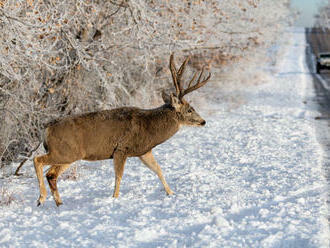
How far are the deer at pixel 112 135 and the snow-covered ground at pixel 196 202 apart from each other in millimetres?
469

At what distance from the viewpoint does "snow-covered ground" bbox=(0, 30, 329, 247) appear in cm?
509

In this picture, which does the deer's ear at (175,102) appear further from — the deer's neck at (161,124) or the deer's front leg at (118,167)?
the deer's front leg at (118,167)

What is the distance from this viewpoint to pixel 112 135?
6676mm

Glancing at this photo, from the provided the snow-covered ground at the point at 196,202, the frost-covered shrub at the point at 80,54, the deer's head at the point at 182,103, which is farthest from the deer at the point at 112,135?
the frost-covered shrub at the point at 80,54

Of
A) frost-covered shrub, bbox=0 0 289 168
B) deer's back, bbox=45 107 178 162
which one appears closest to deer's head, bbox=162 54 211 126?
deer's back, bbox=45 107 178 162

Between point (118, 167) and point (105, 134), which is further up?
point (105, 134)

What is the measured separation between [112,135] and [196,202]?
1.50 metres

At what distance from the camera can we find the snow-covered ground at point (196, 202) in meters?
5.09

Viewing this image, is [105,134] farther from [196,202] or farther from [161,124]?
[196,202]

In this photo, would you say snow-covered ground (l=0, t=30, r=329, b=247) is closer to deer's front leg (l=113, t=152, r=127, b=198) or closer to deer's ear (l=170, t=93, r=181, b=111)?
deer's front leg (l=113, t=152, r=127, b=198)

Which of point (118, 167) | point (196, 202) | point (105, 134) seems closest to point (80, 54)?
point (105, 134)

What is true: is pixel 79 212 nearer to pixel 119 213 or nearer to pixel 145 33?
pixel 119 213

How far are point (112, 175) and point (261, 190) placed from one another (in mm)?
2784

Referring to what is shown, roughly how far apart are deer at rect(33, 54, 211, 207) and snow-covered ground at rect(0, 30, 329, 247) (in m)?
0.47
